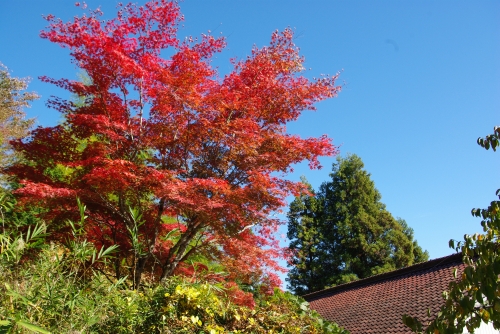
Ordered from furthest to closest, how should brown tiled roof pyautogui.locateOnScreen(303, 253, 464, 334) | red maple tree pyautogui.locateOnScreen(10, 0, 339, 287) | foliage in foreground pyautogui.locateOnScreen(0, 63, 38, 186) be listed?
foliage in foreground pyautogui.locateOnScreen(0, 63, 38, 186) < brown tiled roof pyautogui.locateOnScreen(303, 253, 464, 334) < red maple tree pyautogui.locateOnScreen(10, 0, 339, 287)

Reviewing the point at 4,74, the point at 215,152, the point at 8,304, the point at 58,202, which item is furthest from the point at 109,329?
the point at 4,74

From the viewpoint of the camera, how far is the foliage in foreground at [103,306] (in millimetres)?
1945

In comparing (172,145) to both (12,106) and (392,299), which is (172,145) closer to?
(392,299)

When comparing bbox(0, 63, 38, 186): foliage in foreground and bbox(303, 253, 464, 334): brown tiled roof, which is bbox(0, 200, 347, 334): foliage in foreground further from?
bbox(0, 63, 38, 186): foliage in foreground

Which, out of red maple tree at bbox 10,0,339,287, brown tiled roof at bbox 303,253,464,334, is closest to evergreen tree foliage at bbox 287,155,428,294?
brown tiled roof at bbox 303,253,464,334

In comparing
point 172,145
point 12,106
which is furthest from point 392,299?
point 12,106

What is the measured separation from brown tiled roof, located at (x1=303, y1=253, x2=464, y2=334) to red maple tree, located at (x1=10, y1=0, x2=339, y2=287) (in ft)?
11.9

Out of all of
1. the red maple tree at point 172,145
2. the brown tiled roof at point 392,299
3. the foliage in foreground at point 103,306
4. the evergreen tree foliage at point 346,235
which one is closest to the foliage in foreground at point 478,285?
the foliage in foreground at point 103,306

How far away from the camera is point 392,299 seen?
10.2 meters

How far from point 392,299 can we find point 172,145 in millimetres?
7473

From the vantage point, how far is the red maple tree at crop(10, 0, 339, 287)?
6.25m

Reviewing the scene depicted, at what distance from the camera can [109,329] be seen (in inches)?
84.1

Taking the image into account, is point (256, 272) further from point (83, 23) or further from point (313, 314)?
point (83, 23)

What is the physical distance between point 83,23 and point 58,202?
3.07 meters
